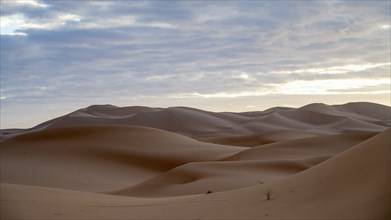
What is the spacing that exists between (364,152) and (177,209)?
98.5 inches

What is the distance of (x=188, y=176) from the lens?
50.5 ft

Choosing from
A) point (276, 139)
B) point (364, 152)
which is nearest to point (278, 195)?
point (364, 152)

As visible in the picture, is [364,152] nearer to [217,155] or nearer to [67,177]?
[67,177]

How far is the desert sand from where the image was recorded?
5.86 meters

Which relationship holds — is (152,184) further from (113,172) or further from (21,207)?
(21,207)

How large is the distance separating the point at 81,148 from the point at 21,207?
16643 millimetres

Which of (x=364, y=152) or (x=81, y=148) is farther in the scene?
(x=81, y=148)

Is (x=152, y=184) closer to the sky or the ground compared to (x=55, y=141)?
closer to the ground

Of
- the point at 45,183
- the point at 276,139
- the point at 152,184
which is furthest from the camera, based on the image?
the point at 276,139

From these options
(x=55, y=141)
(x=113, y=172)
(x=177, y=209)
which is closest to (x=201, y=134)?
(x=55, y=141)

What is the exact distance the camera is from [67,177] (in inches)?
715

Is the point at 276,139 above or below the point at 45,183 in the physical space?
above

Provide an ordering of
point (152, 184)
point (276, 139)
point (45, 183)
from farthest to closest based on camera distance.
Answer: point (276, 139)
point (45, 183)
point (152, 184)

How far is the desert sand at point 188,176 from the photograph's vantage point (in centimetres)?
586
